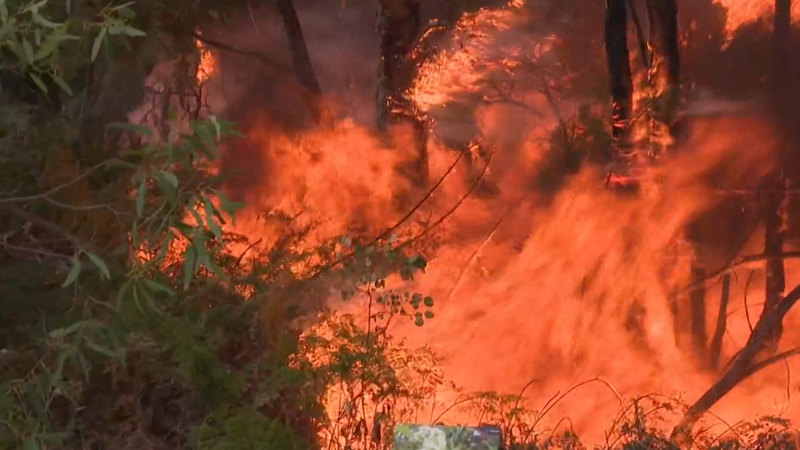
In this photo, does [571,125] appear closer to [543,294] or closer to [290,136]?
[543,294]

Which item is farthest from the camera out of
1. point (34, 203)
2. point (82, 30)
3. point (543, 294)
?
point (543, 294)

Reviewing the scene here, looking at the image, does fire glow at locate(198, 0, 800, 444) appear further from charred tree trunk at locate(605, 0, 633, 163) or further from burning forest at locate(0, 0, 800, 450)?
charred tree trunk at locate(605, 0, 633, 163)

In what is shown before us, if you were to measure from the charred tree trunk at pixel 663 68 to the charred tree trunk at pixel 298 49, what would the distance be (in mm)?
710

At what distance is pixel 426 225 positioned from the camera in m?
1.98

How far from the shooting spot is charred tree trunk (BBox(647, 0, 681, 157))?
1.86 m

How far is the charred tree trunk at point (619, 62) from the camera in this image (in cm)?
188

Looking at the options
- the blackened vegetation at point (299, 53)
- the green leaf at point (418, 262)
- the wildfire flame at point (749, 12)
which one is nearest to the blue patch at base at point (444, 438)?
the green leaf at point (418, 262)

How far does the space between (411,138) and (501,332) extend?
46cm

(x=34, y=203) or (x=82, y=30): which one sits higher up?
(x=82, y=30)

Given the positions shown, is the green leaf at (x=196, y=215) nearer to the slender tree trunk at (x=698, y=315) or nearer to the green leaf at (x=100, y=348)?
the green leaf at (x=100, y=348)

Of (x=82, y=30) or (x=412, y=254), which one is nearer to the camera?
(x=82, y=30)

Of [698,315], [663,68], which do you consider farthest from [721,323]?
[663,68]

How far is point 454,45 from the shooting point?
6.41 feet

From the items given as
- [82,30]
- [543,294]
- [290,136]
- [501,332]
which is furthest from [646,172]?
[82,30]
